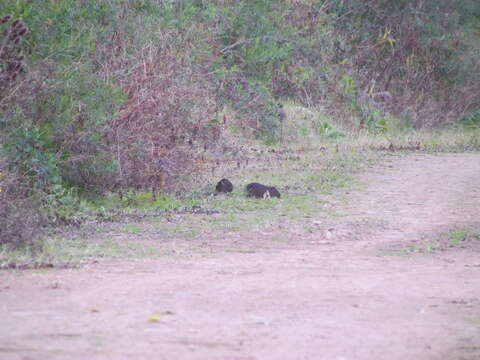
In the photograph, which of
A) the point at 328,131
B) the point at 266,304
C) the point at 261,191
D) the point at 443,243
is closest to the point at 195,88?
the point at 261,191

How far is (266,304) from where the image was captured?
519cm

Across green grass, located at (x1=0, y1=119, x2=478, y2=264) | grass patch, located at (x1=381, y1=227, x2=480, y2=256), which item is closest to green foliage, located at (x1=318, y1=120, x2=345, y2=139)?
green grass, located at (x1=0, y1=119, x2=478, y2=264)

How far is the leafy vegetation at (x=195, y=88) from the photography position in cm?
873

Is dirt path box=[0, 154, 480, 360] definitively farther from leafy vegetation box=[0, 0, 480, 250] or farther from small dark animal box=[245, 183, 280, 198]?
small dark animal box=[245, 183, 280, 198]

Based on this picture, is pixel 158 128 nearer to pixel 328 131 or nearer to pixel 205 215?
pixel 205 215

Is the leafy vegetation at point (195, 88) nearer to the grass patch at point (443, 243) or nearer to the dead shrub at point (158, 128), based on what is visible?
the dead shrub at point (158, 128)

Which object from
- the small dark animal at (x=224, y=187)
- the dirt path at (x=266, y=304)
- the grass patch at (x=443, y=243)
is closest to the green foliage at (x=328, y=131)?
the small dark animal at (x=224, y=187)

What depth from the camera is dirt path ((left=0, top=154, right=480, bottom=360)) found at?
4289 millimetres

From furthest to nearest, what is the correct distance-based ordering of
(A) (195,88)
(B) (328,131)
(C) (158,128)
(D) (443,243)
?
(B) (328,131) → (A) (195,88) → (C) (158,128) → (D) (443,243)

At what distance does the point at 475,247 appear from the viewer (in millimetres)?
7586

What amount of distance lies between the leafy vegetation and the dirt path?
1.57m

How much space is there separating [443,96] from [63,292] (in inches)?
739

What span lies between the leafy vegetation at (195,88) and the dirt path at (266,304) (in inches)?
61.8

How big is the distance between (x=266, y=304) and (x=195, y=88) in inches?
255
